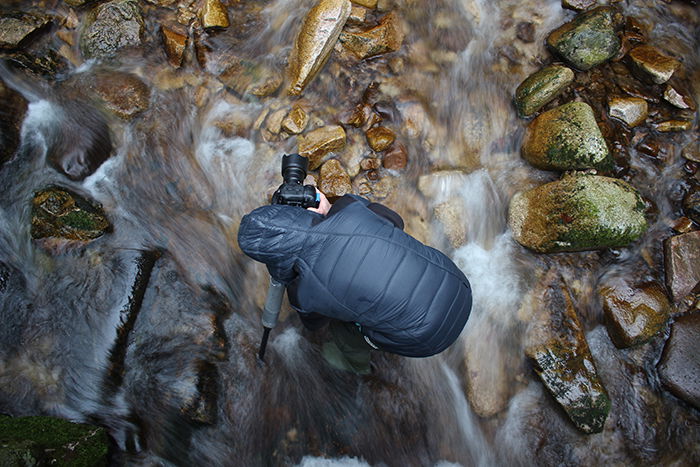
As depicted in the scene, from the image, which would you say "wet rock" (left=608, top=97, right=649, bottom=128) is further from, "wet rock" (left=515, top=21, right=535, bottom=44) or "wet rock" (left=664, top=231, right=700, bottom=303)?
"wet rock" (left=664, top=231, right=700, bottom=303)

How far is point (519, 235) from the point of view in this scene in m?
4.30

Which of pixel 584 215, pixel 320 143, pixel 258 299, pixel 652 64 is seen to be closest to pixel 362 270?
pixel 258 299

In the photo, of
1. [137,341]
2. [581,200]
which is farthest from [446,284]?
[137,341]

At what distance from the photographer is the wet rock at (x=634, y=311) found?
3941 millimetres

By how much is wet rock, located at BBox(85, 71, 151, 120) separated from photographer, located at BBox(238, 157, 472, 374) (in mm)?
3032

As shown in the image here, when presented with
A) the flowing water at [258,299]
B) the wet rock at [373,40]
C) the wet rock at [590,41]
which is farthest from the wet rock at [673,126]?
the wet rock at [373,40]

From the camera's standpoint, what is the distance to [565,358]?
154 inches

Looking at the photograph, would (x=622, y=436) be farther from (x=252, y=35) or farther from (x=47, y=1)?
(x=47, y=1)

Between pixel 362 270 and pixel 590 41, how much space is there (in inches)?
166

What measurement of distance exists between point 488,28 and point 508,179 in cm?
203

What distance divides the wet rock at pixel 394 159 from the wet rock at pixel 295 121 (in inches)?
38.3

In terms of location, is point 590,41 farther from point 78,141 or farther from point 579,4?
point 78,141

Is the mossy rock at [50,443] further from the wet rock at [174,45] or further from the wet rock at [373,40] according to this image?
→ the wet rock at [373,40]

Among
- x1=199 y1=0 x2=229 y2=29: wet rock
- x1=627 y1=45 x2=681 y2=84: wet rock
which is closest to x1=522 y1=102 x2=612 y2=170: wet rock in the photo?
x1=627 y1=45 x2=681 y2=84: wet rock
